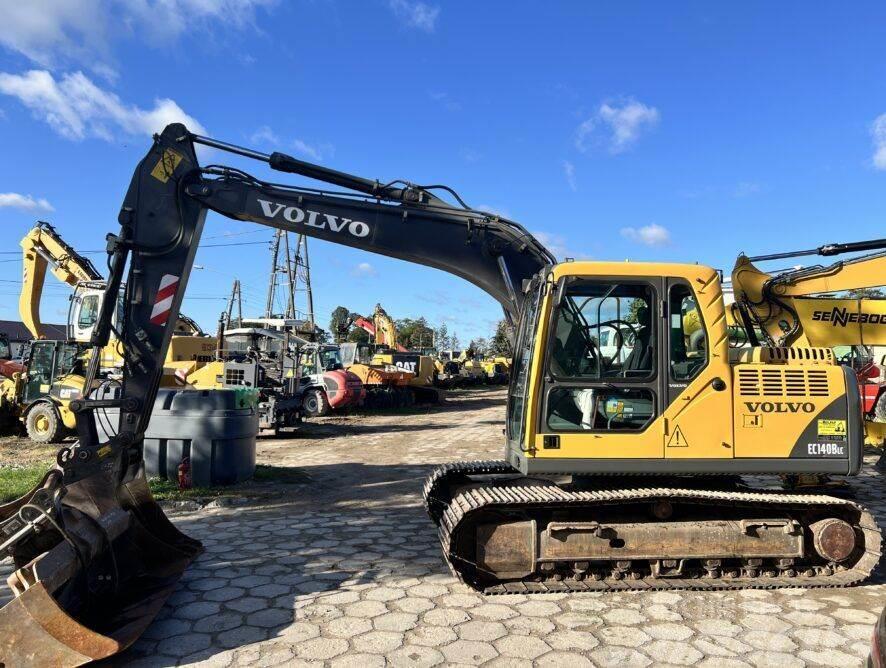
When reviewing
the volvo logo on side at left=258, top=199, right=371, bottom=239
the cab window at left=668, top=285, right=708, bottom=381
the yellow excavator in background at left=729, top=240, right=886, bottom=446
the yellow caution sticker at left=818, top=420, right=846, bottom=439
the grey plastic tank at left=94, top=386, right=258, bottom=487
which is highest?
the volvo logo on side at left=258, top=199, right=371, bottom=239

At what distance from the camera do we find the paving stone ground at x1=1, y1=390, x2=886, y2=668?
4.07 metres

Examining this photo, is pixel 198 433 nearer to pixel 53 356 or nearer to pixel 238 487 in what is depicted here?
pixel 238 487

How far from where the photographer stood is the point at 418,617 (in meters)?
4.62

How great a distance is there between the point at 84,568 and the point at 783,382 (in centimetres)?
511

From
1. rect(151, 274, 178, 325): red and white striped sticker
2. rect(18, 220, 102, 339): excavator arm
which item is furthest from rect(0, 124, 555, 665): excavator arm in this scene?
rect(18, 220, 102, 339): excavator arm

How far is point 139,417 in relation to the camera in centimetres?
598

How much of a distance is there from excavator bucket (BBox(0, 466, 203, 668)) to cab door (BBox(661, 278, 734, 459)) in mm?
3888

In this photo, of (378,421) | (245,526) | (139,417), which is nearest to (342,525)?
(245,526)

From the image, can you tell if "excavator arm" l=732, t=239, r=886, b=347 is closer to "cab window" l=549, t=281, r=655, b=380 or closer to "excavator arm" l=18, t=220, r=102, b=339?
"cab window" l=549, t=281, r=655, b=380

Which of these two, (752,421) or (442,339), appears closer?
(752,421)

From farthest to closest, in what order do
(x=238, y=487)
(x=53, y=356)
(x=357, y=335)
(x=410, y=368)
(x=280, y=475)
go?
1. (x=357, y=335)
2. (x=410, y=368)
3. (x=53, y=356)
4. (x=280, y=475)
5. (x=238, y=487)

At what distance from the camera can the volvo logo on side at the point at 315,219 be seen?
6.73m

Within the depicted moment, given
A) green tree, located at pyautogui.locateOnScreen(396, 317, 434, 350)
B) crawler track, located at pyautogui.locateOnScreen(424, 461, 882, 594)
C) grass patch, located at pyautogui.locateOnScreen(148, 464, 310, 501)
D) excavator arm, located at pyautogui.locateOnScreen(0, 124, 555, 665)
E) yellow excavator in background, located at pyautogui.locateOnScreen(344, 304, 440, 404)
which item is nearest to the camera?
excavator arm, located at pyautogui.locateOnScreen(0, 124, 555, 665)

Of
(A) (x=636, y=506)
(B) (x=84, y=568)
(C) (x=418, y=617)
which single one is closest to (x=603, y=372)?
(A) (x=636, y=506)
